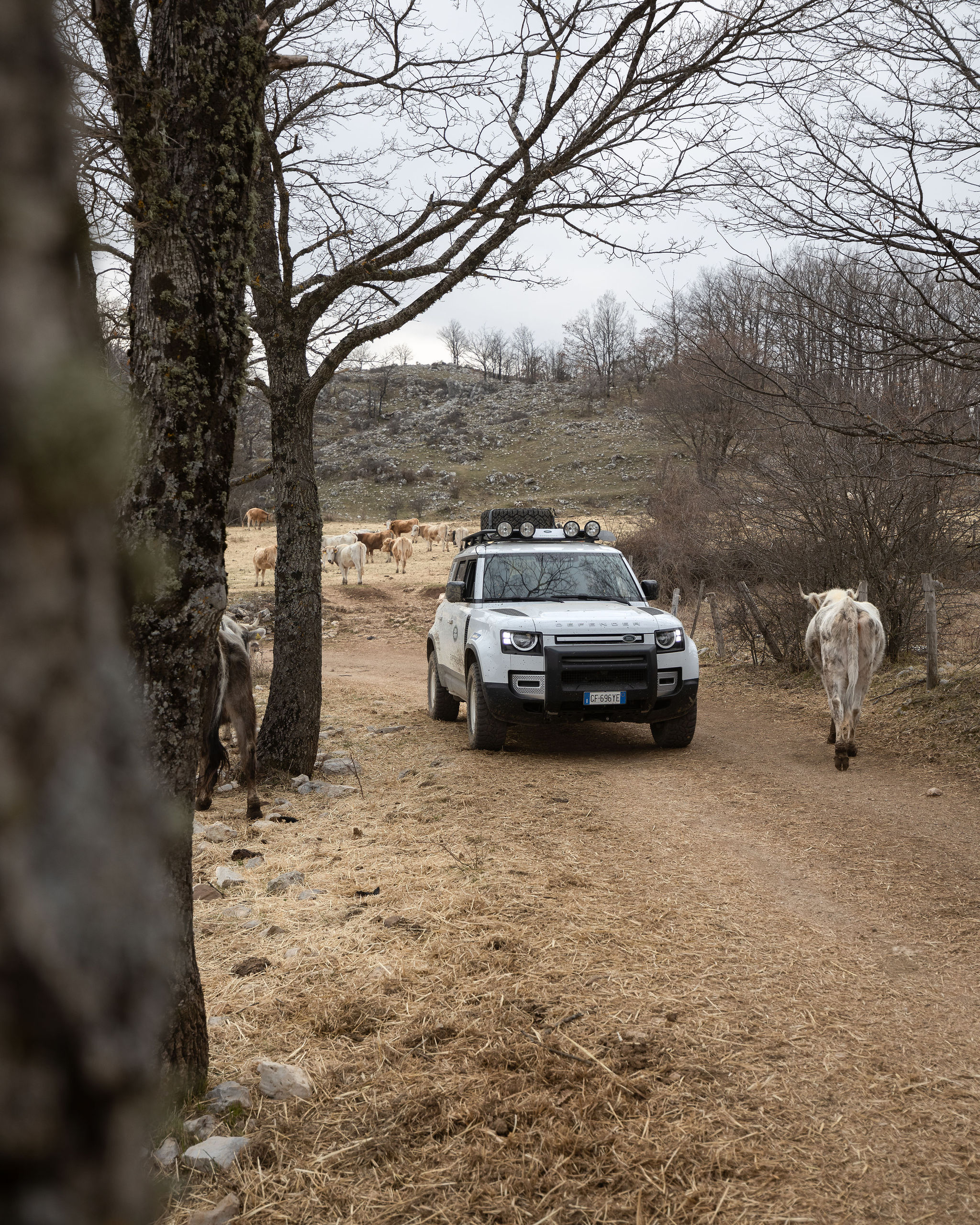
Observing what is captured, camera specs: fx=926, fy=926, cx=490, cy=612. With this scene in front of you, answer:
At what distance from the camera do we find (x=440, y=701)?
1215 centimetres

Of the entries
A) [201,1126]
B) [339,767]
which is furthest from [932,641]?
[201,1126]

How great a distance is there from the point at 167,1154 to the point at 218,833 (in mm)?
4329

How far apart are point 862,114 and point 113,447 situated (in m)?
8.02

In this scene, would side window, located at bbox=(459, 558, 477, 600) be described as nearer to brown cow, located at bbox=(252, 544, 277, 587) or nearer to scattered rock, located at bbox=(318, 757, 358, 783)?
scattered rock, located at bbox=(318, 757, 358, 783)

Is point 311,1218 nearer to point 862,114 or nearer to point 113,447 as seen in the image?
point 113,447

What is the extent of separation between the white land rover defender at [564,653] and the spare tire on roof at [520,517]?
5.68 m

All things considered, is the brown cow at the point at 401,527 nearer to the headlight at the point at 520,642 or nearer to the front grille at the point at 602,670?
the headlight at the point at 520,642

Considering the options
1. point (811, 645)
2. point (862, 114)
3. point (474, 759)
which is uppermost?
point (862, 114)

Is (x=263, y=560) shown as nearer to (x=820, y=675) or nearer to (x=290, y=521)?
(x=290, y=521)

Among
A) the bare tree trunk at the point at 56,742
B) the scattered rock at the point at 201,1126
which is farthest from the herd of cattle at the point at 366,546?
the bare tree trunk at the point at 56,742

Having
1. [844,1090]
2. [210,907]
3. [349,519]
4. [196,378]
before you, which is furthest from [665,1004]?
[349,519]

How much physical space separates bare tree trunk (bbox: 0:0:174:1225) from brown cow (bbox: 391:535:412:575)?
33305 mm

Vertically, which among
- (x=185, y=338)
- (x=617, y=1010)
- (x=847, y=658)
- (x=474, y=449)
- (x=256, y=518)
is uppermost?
(x=474, y=449)

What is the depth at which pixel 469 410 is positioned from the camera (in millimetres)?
102500
